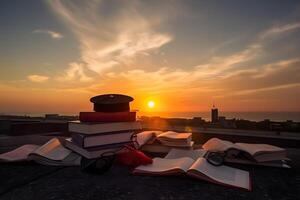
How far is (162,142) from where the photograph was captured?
117 inches

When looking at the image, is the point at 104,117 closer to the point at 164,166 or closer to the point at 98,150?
the point at 98,150

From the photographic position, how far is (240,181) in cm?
188

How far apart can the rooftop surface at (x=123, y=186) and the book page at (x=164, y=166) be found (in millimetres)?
75

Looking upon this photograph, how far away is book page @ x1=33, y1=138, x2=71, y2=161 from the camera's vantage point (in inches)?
94.9

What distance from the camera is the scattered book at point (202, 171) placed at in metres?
1.84

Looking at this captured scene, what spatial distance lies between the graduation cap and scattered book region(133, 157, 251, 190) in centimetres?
60

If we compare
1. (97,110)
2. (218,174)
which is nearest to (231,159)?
(218,174)

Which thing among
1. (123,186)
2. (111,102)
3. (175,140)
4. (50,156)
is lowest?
(123,186)

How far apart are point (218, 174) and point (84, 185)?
100 cm

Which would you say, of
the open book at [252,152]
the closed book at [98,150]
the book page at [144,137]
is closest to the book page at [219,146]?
the open book at [252,152]

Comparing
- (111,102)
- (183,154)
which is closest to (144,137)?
(183,154)

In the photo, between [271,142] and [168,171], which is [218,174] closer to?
[168,171]

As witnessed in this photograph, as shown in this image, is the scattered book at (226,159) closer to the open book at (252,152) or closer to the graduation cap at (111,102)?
the open book at (252,152)

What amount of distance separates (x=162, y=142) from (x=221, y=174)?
41.8 inches
